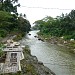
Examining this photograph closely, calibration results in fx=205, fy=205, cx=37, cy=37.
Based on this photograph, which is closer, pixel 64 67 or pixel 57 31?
pixel 64 67

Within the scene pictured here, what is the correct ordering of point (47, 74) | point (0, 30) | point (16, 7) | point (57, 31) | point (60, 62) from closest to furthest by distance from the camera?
1. point (47, 74)
2. point (60, 62)
3. point (0, 30)
4. point (57, 31)
5. point (16, 7)

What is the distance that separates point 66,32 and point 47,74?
3367 cm

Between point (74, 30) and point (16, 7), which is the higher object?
point (16, 7)

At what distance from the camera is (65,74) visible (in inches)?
751

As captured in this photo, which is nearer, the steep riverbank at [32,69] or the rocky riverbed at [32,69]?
the steep riverbank at [32,69]

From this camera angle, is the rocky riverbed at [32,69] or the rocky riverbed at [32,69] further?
the rocky riverbed at [32,69]

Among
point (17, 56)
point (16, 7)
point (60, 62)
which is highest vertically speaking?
point (16, 7)

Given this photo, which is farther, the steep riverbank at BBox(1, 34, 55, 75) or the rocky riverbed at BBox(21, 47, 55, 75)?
the rocky riverbed at BBox(21, 47, 55, 75)

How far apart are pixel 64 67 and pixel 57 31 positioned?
106 ft

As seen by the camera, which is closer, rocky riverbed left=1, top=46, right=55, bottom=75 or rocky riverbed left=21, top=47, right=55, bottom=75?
rocky riverbed left=1, top=46, right=55, bottom=75

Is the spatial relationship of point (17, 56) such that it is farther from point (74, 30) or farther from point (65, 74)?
point (74, 30)

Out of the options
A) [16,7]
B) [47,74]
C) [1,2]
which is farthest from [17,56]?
[16,7]

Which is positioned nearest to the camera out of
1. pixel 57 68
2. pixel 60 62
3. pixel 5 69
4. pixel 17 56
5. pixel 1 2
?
pixel 5 69

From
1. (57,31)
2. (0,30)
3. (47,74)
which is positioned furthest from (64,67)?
(57,31)
